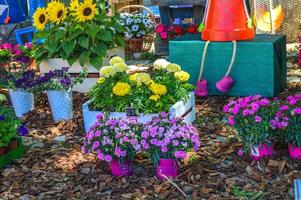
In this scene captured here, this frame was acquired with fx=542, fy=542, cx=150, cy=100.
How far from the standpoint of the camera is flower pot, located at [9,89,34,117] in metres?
4.61

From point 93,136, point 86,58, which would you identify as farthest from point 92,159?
point 86,58

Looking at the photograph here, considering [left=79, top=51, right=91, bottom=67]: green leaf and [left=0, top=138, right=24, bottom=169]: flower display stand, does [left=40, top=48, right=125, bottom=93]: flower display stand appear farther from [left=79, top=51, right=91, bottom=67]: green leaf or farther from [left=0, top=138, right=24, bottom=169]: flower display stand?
[left=0, top=138, right=24, bottom=169]: flower display stand

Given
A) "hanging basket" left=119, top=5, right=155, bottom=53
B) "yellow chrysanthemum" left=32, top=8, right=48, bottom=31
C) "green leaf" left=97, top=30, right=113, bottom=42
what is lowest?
"hanging basket" left=119, top=5, right=155, bottom=53

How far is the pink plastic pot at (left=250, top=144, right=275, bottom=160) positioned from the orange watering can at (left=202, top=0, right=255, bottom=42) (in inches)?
69.5

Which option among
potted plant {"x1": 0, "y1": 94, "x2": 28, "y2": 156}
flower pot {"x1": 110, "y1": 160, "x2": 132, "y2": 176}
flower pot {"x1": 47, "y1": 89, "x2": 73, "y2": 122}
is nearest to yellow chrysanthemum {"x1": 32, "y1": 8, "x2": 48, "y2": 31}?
flower pot {"x1": 47, "y1": 89, "x2": 73, "y2": 122}

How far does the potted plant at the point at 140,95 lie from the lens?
383 centimetres

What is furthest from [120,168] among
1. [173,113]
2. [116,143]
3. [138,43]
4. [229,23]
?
[138,43]

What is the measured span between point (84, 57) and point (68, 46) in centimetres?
18

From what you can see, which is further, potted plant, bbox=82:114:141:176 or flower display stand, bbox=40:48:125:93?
flower display stand, bbox=40:48:125:93

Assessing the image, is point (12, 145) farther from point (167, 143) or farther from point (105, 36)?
point (105, 36)

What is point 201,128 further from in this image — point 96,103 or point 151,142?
point 151,142

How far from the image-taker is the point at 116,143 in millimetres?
3133

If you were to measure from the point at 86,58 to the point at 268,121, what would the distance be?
7.59ft

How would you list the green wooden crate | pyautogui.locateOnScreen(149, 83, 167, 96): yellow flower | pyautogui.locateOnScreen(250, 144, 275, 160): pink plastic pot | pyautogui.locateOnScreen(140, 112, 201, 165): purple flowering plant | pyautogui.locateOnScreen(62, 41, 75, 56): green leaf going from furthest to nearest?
pyautogui.locateOnScreen(62, 41, 75, 56): green leaf
the green wooden crate
pyautogui.locateOnScreen(149, 83, 167, 96): yellow flower
pyautogui.locateOnScreen(250, 144, 275, 160): pink plastic pot
pyautogui.locateOnScreen(140, 112, 201, 165): purple flowering plant
